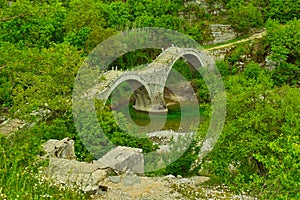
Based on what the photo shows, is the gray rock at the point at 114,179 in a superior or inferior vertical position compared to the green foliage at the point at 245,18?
inferior

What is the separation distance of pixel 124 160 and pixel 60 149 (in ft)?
8.04

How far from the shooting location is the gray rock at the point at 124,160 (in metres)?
14.0

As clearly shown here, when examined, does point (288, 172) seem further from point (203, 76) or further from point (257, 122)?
point (203, 76)

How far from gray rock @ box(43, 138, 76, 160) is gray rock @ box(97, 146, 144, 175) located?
5.38 ft

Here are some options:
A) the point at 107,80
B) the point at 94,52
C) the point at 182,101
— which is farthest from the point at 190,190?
the point at 182,101

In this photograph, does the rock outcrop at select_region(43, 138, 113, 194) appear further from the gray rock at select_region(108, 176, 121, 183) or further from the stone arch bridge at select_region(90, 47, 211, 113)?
the stone arch bridge at select_region(90, 47, 211, 113)

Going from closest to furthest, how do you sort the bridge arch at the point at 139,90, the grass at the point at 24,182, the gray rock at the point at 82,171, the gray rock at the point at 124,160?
the grass at the point at 24,182
the gray rock at the point at 82,171
the gray rock at the point at 124,160
the bridge arch at the point at 139,90

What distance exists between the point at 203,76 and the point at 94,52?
1230 centimetres

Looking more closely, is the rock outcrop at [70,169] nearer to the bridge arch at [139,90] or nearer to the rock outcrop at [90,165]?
the rock outcrop at [90,165]

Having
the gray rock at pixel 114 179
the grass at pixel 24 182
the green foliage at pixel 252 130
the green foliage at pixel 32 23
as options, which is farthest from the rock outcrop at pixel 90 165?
the green foliage at pixel 32 23

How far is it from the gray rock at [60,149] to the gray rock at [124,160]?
164 cm

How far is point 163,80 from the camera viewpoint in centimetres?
3872

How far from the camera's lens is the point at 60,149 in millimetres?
15141

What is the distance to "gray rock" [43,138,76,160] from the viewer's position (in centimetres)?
1483
